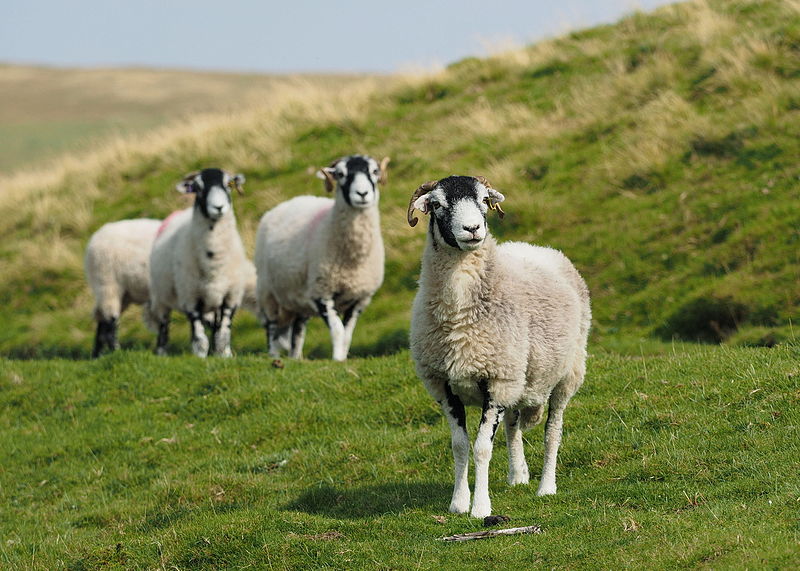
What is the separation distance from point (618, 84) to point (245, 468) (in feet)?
46.6

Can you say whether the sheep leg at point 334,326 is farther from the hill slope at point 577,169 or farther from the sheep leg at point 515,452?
the sheep leg at point 515,452

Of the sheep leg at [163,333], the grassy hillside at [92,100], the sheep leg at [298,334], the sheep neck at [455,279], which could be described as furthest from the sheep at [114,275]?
the grassy hillside at [92,100]

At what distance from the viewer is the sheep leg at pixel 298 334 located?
15.7m

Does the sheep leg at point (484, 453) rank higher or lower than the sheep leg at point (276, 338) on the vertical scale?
higher

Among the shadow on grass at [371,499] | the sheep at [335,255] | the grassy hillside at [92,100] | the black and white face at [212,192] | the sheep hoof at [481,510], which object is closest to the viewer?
the sheep hoof at [481,510]

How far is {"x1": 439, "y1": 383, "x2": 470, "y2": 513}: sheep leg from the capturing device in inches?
307

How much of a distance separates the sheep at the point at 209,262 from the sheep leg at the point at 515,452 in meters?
7.15

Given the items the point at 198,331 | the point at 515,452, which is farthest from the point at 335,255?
the point at 515,452

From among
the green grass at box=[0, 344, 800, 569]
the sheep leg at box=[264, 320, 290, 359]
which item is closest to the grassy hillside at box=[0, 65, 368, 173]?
the sheep leg at box=[264, 320, 290, 359]

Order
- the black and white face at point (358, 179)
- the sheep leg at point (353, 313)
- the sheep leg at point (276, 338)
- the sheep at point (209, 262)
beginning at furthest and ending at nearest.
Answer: the sheep leg at point (276, 338) < the sheep at point (209, 262) < the sheep leg at point (353, 313) < the black and white face at point (358, 179)

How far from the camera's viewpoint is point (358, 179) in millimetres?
13914

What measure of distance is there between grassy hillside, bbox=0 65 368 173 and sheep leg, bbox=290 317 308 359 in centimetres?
5978

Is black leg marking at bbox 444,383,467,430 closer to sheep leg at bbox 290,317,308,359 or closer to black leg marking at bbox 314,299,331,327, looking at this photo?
black leg marking at bbox 314,299,331,327

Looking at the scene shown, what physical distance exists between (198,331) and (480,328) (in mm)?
8417
